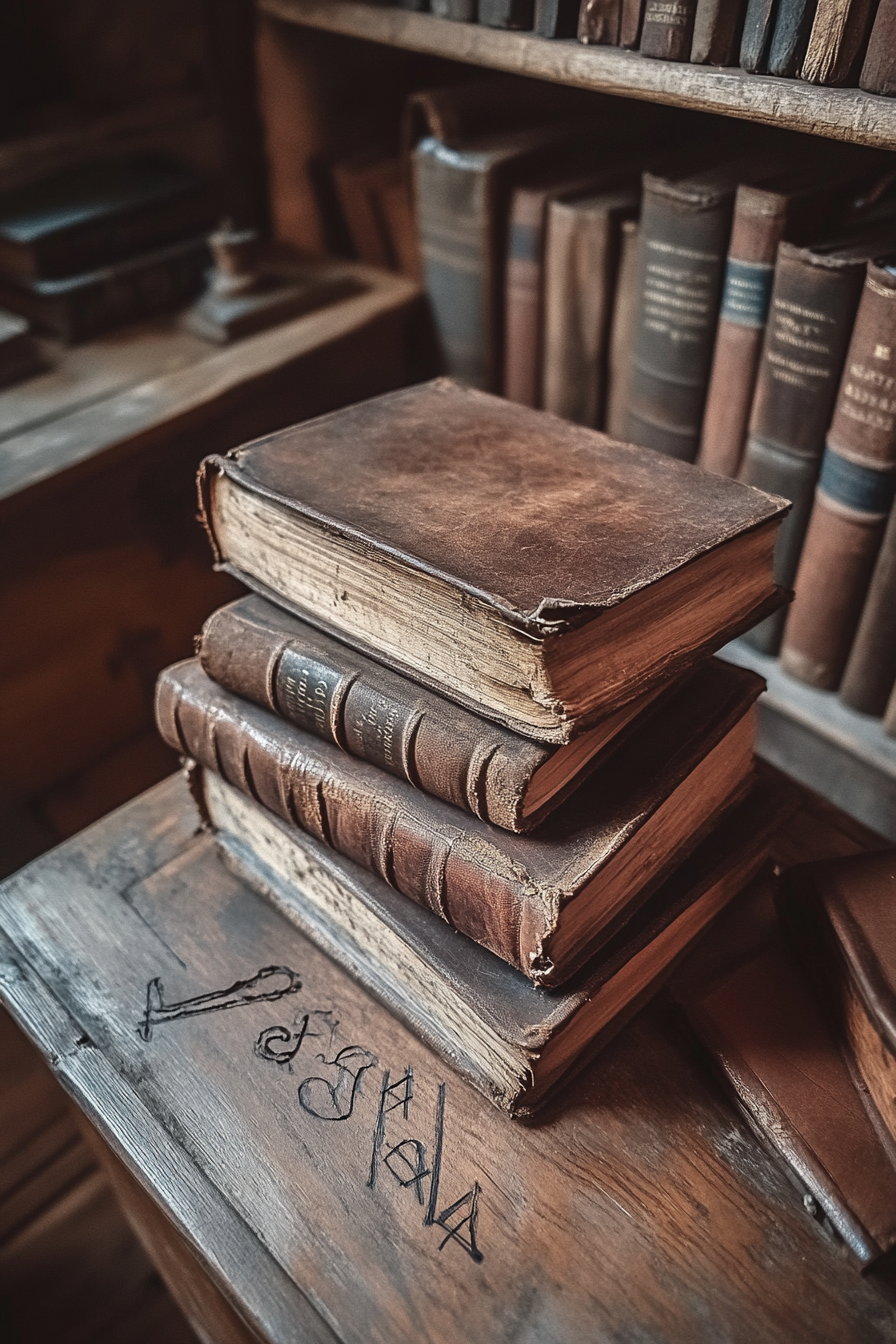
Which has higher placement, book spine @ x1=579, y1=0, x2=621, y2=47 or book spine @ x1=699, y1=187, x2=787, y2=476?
book spine @ x1=579, y1=0, x2=621, y2=47

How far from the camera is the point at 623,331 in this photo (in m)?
0.92

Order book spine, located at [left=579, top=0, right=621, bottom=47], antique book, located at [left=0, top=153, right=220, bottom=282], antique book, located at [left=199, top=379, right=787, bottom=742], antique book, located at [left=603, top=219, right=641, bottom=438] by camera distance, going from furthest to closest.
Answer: antique book, located at [left=0, top=153, right=220, bottom=282]
antique book, located at [left=603, top=219, right=641, bottom=438]
book spine, located at [left=579, top=0, right=621, bottom=47]
antique book, located at [left=199, top=379, right=787, bottom=742]

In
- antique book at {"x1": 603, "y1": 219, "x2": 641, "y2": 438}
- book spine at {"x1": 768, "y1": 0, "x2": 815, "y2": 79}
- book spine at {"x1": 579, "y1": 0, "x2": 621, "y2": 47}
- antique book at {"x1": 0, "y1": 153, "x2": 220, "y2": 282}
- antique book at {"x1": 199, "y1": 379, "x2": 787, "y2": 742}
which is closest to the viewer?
antique book at {"x1": 199, "y1": 379, "x2": 787, "y2": 742}

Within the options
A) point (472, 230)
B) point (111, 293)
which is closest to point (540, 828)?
point (472, 230)

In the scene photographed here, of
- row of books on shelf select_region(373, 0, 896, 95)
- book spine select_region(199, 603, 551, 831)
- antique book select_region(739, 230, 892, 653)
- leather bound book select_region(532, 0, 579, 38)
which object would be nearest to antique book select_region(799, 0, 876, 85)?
row of books on shelf select_region(373, 0, 896, 95)

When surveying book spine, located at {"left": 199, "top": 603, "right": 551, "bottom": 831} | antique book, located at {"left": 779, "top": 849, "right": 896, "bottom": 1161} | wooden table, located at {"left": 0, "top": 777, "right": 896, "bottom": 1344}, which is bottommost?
wooden table, located at {"left": 0, "top": 777, "right": 896, "bottom": 1344}

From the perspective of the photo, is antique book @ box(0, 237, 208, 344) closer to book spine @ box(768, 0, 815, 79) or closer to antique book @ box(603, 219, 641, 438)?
antique book @ box(603, 219, 641, 438)

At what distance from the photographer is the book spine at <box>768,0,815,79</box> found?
2.14 feet

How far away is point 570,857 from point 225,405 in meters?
0.64

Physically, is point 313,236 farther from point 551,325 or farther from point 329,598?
point 329,598

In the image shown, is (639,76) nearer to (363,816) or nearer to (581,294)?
(581,294)

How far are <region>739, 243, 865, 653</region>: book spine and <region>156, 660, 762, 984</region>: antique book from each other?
0.22 meters

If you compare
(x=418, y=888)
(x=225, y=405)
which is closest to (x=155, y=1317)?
(x=418, y=888)

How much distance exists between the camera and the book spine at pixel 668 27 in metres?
0.71
